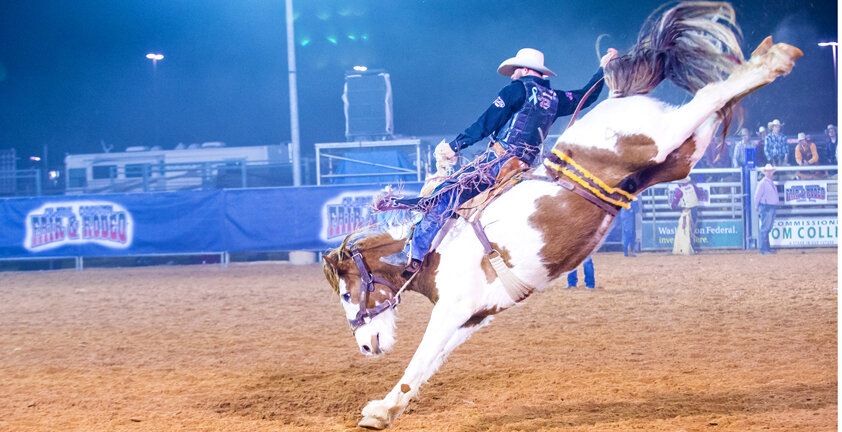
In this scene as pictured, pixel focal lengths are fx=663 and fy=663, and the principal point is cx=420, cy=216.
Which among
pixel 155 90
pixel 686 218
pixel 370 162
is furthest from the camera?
pixel 155 90

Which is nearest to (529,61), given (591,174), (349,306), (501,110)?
(501,110)

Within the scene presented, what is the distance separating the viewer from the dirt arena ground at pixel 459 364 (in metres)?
4.02

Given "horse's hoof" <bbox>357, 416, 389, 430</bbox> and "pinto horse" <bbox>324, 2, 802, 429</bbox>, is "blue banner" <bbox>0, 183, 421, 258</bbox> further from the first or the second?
"horse's hoof" <bbox>357, 416, 389, 430</bbox>

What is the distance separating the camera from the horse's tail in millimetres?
3520

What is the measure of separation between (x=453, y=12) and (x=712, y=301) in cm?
1601

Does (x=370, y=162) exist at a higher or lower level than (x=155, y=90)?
lower

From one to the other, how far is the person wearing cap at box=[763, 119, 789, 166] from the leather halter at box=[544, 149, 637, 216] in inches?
554

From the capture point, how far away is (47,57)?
82.7 ft

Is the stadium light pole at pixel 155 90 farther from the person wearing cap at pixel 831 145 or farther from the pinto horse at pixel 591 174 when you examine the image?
the pinto horse at pixel 591 174

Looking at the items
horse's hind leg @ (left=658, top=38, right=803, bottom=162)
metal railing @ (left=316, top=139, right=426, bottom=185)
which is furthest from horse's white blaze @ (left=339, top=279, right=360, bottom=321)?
metal railing @ (left=316, top=139, right=426, bottom=185)

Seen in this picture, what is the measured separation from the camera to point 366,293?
4.10 meters

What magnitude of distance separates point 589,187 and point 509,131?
29.6 inches

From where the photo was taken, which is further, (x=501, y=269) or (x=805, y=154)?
(x=805, y=154)

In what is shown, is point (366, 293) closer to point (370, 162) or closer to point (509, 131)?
point (509, 131)
